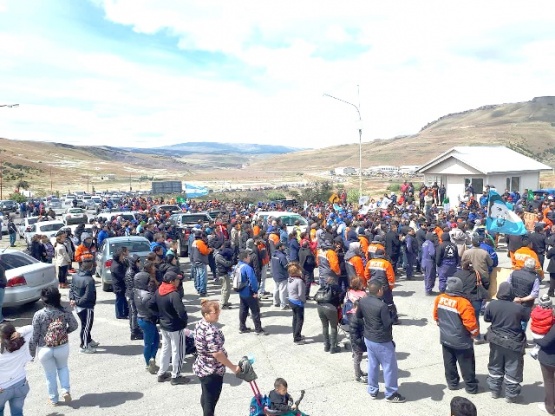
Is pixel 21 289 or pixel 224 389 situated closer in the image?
pixel 224 389

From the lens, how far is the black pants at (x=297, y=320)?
28.7 feet

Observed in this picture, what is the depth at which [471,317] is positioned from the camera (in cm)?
634

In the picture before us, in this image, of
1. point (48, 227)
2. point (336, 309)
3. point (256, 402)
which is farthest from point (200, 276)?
point (48, 227)

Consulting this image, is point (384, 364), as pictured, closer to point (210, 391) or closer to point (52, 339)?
point (210, 391)

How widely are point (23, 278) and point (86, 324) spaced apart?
3235 mm

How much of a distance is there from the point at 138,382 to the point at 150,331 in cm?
80

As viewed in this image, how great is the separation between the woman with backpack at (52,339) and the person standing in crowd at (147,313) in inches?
43.8

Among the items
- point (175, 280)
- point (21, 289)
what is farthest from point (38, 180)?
point (175, 280)

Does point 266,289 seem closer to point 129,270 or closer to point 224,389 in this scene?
point 129,270

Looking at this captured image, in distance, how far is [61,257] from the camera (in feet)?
45.1

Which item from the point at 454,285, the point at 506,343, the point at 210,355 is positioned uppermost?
the point at 454,285

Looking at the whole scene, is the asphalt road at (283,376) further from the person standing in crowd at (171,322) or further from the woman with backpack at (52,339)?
the woman with backpack at (52,339)

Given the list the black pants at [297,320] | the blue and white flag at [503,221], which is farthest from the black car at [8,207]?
the blue and white flag at [503,221]

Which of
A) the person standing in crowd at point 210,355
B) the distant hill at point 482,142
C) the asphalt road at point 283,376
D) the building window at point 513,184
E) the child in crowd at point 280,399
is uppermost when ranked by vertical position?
the distant hill at point 482,142
